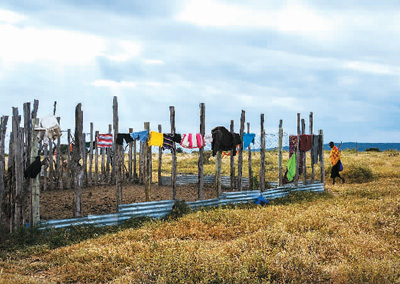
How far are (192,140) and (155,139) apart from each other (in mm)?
1443

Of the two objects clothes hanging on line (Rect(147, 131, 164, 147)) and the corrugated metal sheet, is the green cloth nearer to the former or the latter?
the corrugated metal sheet

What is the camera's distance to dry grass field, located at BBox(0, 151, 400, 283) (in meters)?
6.66

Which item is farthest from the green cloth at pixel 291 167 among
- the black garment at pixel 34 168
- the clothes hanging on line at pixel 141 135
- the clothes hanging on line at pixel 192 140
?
the black garment at pixel 34 168

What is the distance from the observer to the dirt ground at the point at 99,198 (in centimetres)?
1295

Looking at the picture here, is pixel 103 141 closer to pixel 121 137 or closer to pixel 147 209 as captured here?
pixel 121 137

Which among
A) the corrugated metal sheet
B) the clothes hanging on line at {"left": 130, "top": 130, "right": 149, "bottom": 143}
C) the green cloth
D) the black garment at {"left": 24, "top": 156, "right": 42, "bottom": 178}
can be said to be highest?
the clothes hanging on line at {"left": 130, "top": 130, "right": 149, "bottom": 143}

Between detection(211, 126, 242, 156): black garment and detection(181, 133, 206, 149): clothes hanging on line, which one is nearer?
detection(181, 133, 206, 149): clothes hanging on line

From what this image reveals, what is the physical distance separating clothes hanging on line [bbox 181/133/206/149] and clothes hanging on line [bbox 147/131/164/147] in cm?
87

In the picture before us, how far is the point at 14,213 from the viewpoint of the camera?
10.5 meters

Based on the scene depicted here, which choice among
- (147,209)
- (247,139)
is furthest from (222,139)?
(147,209)

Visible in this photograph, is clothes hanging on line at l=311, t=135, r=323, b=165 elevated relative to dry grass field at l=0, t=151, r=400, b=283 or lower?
elevated

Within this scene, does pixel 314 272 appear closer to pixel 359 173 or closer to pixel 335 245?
pixel 335 245

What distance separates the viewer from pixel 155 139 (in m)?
12.6

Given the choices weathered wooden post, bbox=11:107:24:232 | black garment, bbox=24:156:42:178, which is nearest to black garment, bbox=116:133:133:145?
black garment, bbox=24:156:42:178
